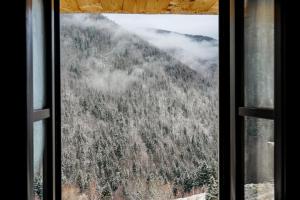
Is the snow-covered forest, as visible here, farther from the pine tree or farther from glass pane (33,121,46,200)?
→ glass pane (33,121,46,200)

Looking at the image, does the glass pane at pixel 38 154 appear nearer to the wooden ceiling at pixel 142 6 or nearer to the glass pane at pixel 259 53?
the glass pane at pixel 259 53

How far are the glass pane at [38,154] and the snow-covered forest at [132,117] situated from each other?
→ 15.3ft

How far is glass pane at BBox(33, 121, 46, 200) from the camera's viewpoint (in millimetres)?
1229

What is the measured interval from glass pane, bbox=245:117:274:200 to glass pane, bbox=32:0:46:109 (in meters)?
0.77

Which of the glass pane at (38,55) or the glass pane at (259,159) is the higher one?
the glass pane at (38,55)

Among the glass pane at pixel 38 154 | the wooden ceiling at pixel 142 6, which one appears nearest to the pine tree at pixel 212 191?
the wooden ceiling at pixel 142 6

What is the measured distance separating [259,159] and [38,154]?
788 mm

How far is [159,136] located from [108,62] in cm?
151

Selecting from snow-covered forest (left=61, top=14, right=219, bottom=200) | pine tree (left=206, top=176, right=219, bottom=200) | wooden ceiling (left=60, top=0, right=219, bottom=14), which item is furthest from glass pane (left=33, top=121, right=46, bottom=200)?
pine tree (left=206, top=176, right=219, bottom=200)

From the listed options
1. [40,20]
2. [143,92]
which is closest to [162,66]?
[143,92]

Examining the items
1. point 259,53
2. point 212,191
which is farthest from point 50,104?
point 212,191

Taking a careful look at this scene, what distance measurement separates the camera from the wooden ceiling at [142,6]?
2549 mm
